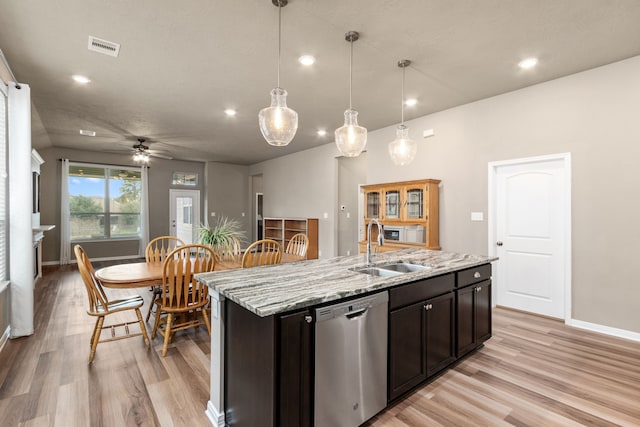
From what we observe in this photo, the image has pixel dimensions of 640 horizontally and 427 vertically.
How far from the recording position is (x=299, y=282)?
191cm

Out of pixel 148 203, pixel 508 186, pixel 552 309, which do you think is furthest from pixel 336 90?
pixel 148 203

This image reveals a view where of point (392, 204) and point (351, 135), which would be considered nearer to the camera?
point (351, 135)

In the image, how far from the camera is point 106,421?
6.14 feet

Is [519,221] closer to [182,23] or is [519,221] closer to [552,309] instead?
A: [552,309]

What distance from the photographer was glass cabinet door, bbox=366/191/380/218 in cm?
527

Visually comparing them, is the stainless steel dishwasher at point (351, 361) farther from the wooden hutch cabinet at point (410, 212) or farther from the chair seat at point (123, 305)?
the wooden hutch cabinet at point (410, 212)

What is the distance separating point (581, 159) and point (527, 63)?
1225 mm

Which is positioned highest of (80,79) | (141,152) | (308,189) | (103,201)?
(80,79)

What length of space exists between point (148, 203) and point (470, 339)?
8281mm

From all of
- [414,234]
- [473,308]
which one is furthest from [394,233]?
[473,308]

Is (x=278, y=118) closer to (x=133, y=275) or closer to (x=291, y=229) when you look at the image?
(x=133, y=275)

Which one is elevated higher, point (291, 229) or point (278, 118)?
point (278, 118)

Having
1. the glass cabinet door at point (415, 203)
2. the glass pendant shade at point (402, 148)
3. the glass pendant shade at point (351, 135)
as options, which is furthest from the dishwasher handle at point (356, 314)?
the glass cabinet door at point (415, 203)

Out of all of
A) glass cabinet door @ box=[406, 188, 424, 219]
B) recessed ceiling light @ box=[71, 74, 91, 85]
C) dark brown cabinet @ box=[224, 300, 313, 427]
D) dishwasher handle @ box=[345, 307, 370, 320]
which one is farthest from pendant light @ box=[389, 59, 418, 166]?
recessed ceiling light @ box=[71, 74, 91, 85]
